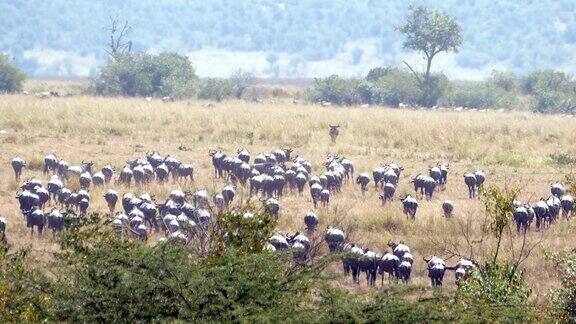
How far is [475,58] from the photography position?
16988 centimetres

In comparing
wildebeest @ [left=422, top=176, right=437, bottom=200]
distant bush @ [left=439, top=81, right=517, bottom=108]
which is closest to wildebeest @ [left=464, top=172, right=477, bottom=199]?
wildebeest @ [left=422, top=176, right=437, bottom=200]

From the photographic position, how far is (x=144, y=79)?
6444 cm

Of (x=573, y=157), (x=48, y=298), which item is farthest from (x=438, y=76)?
(x=48, y=298)

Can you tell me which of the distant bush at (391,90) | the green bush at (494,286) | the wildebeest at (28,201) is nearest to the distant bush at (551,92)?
the distant bush at (391,90)

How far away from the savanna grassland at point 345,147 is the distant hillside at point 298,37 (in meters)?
123

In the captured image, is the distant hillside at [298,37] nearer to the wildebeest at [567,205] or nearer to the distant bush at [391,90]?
the distant bush at [391,90]

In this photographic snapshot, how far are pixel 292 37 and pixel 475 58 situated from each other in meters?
30.4

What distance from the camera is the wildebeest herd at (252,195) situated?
65.0 feet

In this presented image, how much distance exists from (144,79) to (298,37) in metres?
120

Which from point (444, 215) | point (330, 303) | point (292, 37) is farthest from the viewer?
point (292, 37)

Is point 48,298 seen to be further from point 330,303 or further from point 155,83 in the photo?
point 155,83

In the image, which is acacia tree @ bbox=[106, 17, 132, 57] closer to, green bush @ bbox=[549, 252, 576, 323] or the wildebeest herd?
the wildebeest herd

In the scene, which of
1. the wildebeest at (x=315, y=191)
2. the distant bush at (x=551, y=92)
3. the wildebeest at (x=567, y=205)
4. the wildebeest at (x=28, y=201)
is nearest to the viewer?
Answer: the wildebeest at (x=28, y=201)

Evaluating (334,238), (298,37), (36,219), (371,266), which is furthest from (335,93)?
(298,37)
